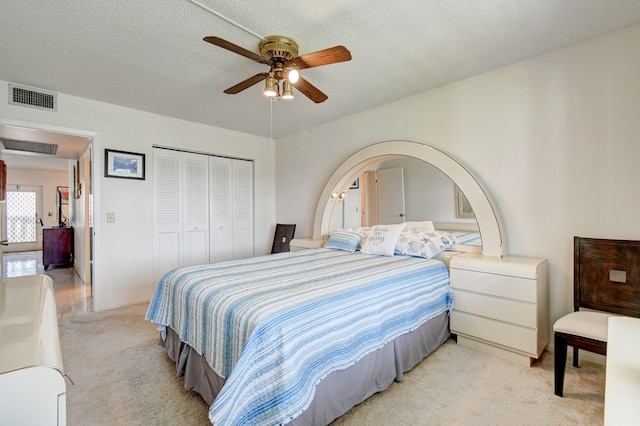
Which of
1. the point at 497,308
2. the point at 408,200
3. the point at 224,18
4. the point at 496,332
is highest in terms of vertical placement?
the point at 224,18

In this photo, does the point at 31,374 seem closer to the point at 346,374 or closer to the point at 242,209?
the point at 346,374

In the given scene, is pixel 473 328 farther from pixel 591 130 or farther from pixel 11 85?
pixel 11 85

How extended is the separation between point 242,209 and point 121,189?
174 cm

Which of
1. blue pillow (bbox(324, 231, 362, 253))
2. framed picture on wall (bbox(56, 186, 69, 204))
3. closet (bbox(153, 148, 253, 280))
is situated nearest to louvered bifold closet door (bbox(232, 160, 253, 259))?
closet (bbox(153, 148, 253, 280))

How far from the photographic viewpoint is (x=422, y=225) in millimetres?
3340

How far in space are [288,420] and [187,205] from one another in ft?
12.0

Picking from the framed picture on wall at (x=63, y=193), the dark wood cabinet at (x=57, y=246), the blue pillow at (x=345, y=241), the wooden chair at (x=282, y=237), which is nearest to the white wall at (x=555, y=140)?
the blue pillow at (x=345, y=241)

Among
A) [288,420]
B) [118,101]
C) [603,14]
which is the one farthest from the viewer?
[118,101]

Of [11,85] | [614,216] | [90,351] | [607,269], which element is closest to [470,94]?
[614,216]

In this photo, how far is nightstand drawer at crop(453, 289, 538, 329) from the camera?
2.21 metres

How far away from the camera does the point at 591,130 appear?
232cm

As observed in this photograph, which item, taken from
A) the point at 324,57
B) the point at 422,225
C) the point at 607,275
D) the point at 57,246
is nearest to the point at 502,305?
the point at 607,275

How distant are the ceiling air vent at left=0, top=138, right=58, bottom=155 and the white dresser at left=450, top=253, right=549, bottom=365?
20.3 ft

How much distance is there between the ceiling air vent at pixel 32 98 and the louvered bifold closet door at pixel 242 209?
225cm
